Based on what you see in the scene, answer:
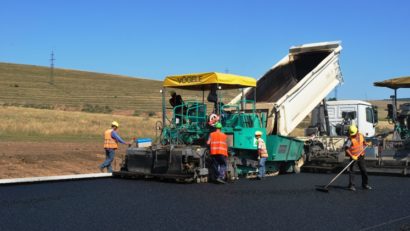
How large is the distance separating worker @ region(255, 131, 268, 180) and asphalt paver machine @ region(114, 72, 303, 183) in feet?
0.33

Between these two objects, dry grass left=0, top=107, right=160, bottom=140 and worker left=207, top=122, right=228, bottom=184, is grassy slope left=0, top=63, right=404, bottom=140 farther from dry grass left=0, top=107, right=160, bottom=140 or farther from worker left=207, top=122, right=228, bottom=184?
worker left=207, top=122, right=228, bottom=184

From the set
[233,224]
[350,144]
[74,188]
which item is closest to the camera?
[233,224]

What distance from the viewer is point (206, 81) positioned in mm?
11641

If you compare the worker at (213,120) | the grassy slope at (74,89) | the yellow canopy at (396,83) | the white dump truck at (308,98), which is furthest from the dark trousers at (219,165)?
the grassy slope at (74,89)

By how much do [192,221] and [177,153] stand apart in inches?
156

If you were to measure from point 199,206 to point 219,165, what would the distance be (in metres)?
2.93

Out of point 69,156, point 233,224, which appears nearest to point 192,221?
point 233,224

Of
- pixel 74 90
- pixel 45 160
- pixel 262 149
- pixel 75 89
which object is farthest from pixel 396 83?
pixel 75 89

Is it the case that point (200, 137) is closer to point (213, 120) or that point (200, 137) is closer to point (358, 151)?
point (213, 120)

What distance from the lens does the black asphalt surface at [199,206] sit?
6.97m

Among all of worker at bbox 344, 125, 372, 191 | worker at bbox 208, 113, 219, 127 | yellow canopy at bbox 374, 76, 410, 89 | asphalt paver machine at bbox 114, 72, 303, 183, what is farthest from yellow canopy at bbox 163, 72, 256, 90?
yellow canopy at bbox 374, 76, 410, 89

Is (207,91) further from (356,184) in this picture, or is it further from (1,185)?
(1,185)

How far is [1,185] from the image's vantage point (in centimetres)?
1044

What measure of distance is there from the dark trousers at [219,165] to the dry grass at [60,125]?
14566 mm
